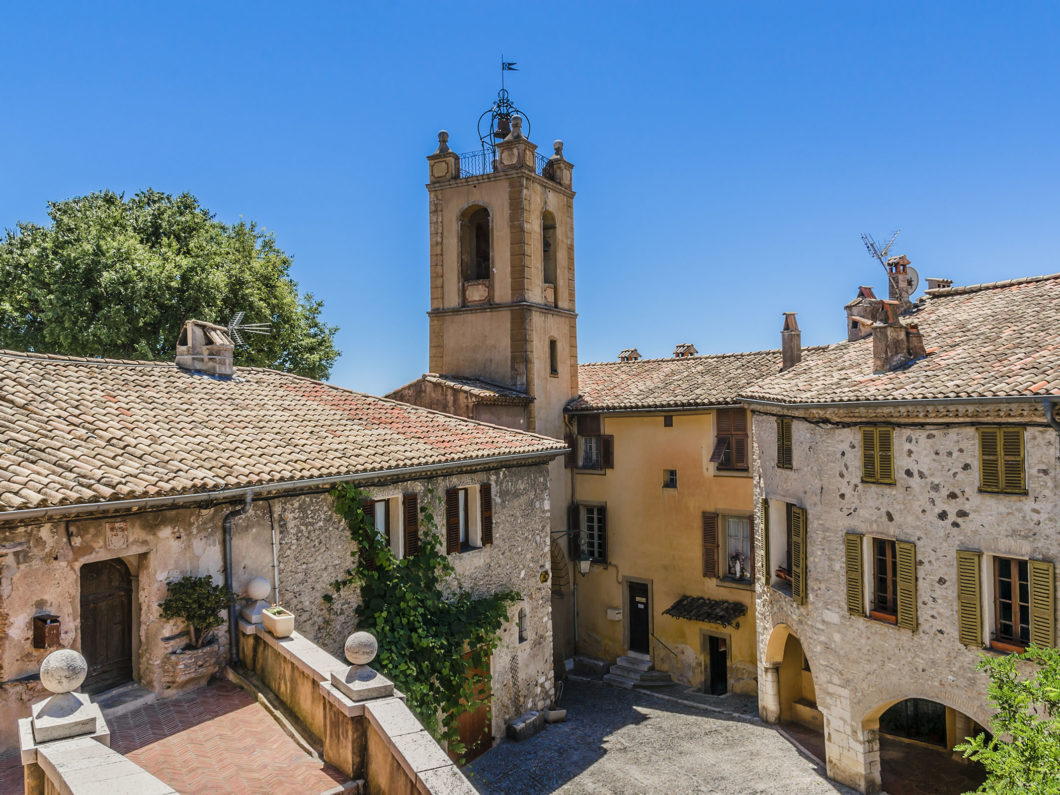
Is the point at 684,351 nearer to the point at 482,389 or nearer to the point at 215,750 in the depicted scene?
the point at 482,389

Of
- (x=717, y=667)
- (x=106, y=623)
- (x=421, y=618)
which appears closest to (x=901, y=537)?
(x=421, y=618)

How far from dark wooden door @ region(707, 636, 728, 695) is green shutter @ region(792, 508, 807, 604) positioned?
683cm

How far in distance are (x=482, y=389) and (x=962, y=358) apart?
1279cm

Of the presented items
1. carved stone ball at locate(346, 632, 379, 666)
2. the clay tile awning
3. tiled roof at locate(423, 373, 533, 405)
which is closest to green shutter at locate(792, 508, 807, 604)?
the clay tile awning

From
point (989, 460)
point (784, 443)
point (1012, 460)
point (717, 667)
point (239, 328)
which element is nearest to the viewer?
point (1012, 460)

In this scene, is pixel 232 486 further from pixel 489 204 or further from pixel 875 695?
pixel 489 204

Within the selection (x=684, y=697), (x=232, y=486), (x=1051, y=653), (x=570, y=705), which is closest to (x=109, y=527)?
(x=232, y=486)

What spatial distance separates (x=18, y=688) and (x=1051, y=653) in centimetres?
1184

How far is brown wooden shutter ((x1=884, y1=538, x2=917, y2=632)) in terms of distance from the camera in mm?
14484

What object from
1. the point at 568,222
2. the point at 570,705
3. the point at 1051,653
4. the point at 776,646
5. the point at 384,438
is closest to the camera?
the point at 1051,653

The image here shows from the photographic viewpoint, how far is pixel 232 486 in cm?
1052

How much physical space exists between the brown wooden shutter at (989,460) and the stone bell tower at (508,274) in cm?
1335

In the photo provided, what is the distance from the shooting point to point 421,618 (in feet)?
45.6

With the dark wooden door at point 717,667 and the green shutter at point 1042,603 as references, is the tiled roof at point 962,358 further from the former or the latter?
the dark wooden door at point 717,667
